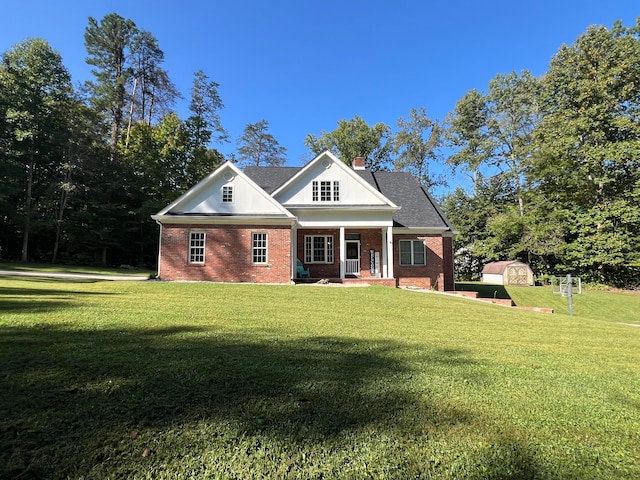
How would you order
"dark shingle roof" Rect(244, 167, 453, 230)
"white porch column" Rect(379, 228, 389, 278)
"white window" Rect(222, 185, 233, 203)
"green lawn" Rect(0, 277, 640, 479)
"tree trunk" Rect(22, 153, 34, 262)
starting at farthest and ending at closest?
"tree trunk" Rect(22, 153, 34, 262) → "dark shingle roof" Rect(244, 167, 453, 230) → "white porch column" Rect(379, 228, 389, 278) → "white window" Rect(222, 185, 233, 203) → "green lawn" Rect(0, 277, 640, 479)

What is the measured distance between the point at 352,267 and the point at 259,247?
18.1 feet

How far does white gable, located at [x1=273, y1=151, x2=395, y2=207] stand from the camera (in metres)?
18.2

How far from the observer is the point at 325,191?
1864 centimetres

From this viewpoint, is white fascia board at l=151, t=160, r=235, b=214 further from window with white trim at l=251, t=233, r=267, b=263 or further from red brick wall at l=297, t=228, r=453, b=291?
red brick wall at l=297, t=228, r=453, b=291

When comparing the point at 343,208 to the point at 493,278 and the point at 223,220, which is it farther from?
the point at 493,278

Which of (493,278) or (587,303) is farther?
(493,278)

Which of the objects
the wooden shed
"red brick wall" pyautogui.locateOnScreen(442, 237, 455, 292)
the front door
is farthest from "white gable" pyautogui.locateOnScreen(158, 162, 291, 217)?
the wooden shed

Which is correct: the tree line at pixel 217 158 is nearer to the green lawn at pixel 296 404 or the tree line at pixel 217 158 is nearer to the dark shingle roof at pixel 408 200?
the dark shingle roof at pixel 408 200

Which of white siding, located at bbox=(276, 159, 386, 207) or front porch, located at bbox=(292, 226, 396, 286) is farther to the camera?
front porch, located at bbox=(292, 226, 396, 286)

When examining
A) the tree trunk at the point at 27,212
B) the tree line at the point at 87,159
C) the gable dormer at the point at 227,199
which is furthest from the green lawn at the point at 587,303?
the tree trunk at the point at 27,212

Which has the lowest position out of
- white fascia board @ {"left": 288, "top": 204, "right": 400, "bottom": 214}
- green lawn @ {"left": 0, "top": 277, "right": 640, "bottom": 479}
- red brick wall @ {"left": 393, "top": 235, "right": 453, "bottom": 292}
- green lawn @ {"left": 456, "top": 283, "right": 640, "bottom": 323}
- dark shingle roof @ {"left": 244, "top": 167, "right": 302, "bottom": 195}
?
green lawn @ {"left": 456, "top": 283, "right": 640, "bottom": 323}

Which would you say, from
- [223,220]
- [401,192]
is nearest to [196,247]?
[223,220]

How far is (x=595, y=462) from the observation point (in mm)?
2271

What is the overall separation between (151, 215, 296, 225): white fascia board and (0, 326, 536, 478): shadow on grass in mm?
11945
